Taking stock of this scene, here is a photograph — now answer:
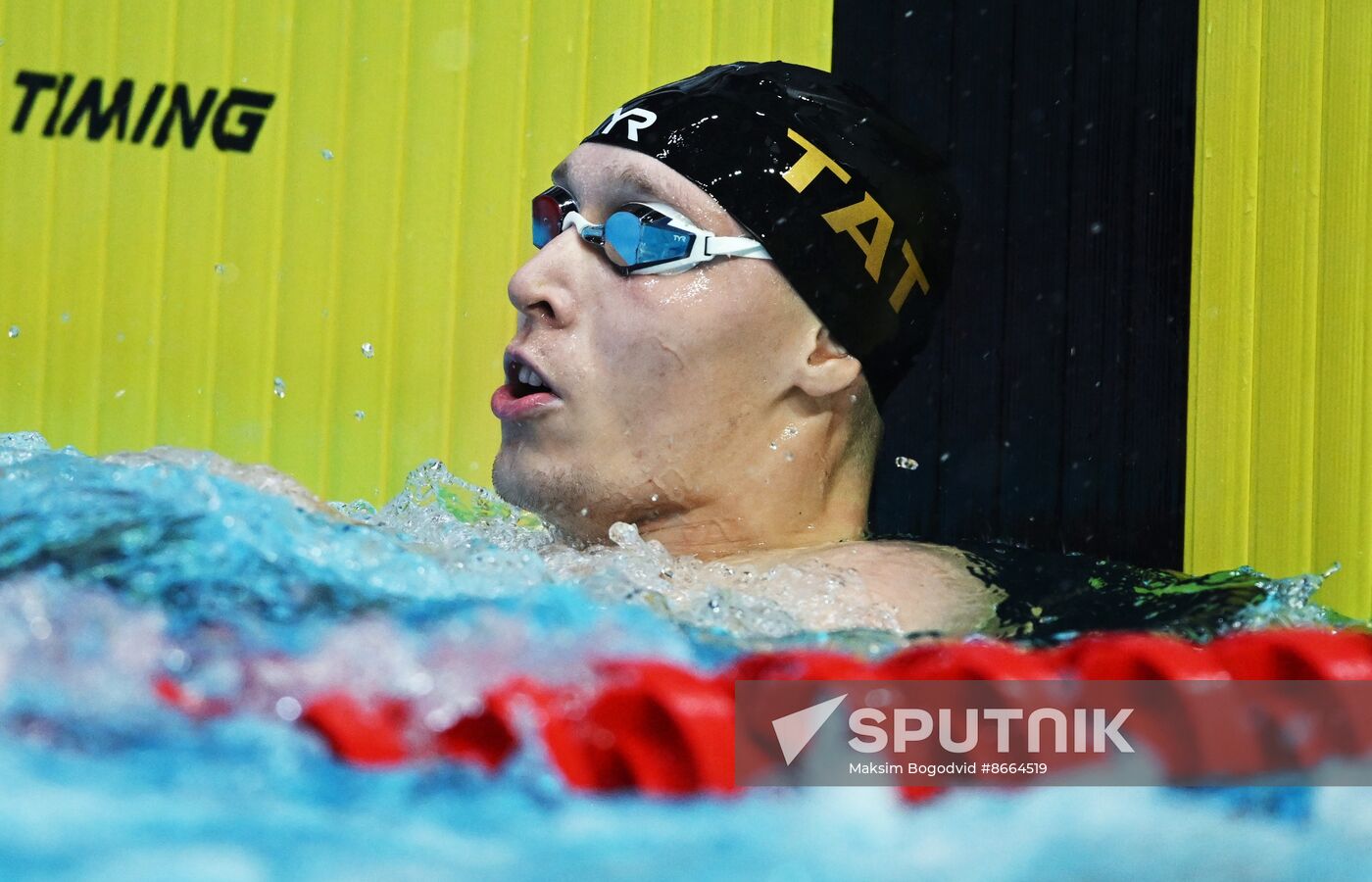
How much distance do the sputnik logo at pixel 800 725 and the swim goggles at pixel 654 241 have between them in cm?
86

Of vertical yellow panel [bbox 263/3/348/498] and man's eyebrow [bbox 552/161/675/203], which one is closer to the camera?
man's eyebrow [bbox 552/161/675/203]

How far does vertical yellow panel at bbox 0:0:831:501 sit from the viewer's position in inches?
134

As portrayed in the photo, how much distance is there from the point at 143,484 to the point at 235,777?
648mm

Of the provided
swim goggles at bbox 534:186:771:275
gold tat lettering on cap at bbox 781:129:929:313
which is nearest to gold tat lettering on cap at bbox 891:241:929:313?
gold tat lettering on cap at bbox 781:129:929:313

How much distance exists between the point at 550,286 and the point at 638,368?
0.18 meters

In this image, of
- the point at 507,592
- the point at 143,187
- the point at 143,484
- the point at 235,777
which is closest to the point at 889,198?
the point at 507,592

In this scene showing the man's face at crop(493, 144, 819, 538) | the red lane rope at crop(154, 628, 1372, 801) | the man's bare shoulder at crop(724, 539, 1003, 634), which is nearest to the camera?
the red lane rope at crop(154, 628, 1372, 801)

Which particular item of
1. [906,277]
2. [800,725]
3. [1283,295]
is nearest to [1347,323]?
[1283,295]

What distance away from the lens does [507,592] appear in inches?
55.2

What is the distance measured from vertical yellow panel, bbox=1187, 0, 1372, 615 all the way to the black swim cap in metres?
1.83

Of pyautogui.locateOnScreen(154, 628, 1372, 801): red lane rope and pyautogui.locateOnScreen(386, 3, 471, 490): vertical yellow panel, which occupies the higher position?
pyautogui.locateOnScreen(386, 3, 471, 490): vertical yellow panel

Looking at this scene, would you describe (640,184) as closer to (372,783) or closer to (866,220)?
(866,220)

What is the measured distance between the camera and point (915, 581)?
1716 mm

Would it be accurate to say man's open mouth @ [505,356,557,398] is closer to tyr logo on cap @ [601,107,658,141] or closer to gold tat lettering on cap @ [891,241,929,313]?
tyr logo on cap @ [601,107,658,141]
